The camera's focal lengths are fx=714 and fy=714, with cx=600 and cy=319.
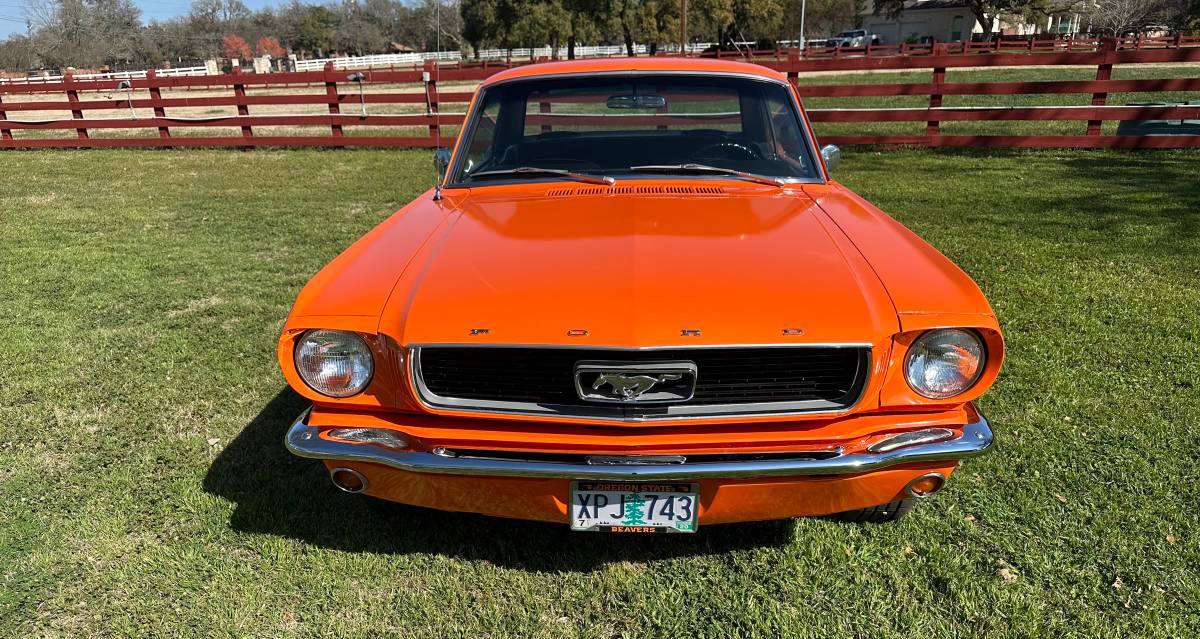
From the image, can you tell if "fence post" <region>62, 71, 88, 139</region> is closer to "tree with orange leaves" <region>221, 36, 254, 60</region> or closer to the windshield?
the windshield

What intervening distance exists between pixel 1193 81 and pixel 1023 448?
30.1ft

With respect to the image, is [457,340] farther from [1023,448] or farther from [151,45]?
[151,45]

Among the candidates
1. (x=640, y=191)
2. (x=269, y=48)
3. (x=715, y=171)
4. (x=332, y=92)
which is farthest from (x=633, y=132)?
(x=269, y=48)

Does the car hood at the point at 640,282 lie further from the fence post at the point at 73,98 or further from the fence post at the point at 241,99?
the fence post at the point at 73,98

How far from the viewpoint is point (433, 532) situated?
263 cm

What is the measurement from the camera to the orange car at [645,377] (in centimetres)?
194

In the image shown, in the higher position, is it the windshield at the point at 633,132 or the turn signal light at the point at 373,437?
the windshield at the point at 633,132

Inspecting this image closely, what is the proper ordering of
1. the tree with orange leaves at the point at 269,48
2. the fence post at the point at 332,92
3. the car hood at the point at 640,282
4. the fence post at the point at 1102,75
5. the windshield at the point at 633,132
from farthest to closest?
the tree with orange leaves at the point at 269,48 < the fence post at the point at 332,92 < the fence post at the point at 1102,75 < the windshield at the point at 633,132 < the car hood at the point at 640,282

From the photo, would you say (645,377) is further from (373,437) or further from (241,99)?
(241,99)

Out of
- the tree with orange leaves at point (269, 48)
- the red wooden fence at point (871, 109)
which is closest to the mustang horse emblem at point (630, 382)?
the red wooden fence at point (871, 109)

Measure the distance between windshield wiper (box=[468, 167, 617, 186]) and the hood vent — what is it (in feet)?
0.24

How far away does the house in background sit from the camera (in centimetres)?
5766

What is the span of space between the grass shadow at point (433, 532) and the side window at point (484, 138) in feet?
5.06

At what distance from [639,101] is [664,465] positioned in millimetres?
2053
